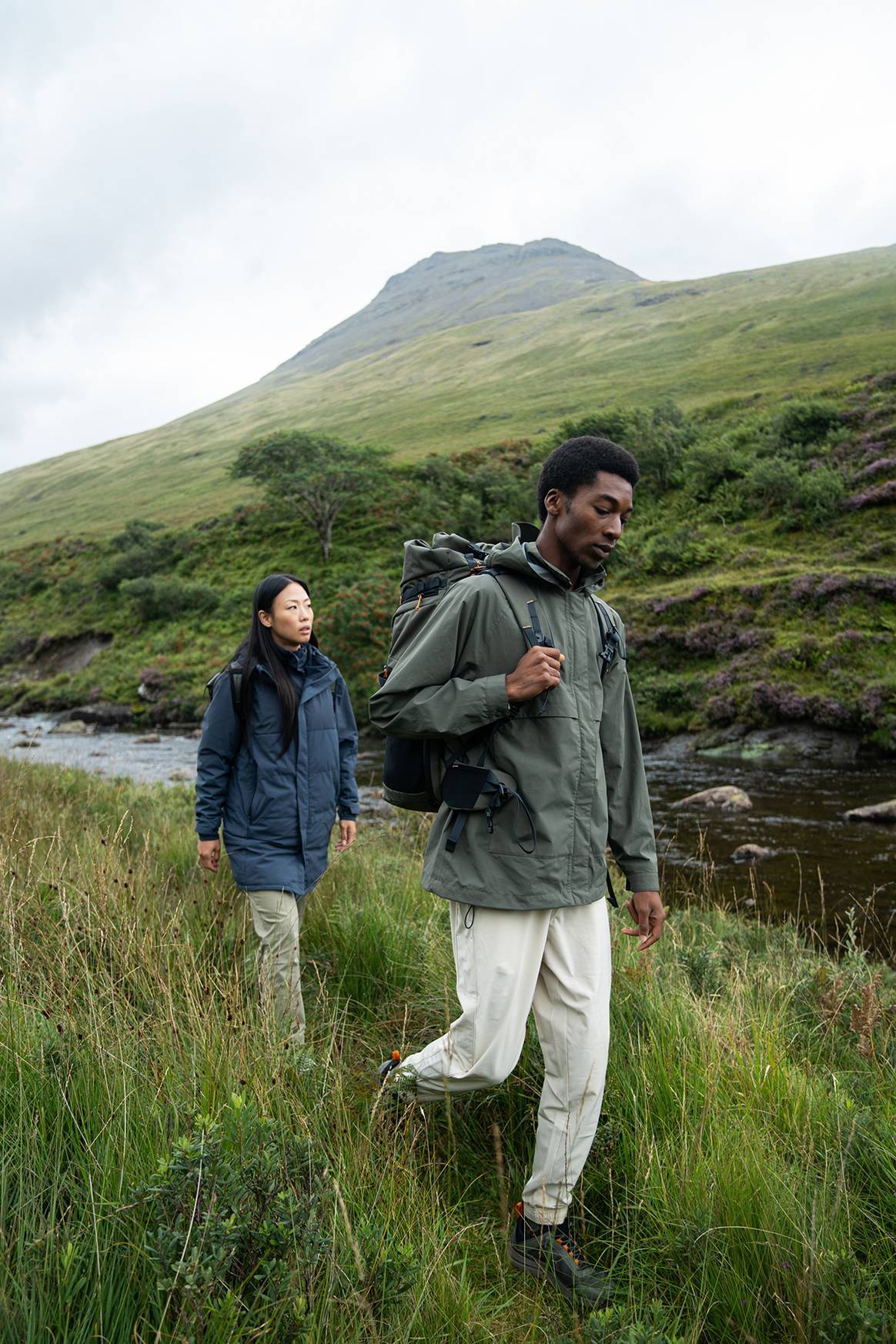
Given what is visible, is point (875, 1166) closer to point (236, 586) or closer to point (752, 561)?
point (752, 561)

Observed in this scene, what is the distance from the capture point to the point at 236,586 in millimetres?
47312

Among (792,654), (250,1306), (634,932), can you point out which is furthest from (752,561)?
(250,1306)

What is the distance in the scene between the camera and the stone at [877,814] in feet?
41.6

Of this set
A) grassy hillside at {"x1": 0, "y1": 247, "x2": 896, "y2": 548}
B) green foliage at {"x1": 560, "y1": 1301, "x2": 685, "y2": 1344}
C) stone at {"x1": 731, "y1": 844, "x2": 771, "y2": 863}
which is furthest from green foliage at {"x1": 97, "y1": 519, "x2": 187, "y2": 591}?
green foliage at {"x1": 560, "y1": 1301, "x2": 685, "y2": 1344}

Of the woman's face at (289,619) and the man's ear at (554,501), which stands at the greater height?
the man's ear at (554,501)

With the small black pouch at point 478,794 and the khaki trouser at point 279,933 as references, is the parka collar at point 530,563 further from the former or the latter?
the khaki trouser at point 279,933

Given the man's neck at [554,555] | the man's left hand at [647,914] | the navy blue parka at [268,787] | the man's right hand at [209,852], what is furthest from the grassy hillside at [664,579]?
the man's neck at [554,555]

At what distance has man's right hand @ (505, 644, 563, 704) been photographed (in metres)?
2.63

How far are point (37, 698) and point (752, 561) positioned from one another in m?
32.5

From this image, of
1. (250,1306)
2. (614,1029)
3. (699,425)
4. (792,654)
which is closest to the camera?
(250,1306)

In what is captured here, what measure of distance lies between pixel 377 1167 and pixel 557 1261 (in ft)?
1.97

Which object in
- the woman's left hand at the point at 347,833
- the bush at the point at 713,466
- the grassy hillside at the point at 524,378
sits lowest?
the woman's left hand at the point at 347,833

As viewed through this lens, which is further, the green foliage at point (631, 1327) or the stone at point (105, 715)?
the stone at point (105, 715)

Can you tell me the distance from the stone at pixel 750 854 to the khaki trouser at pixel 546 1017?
9.17 m
